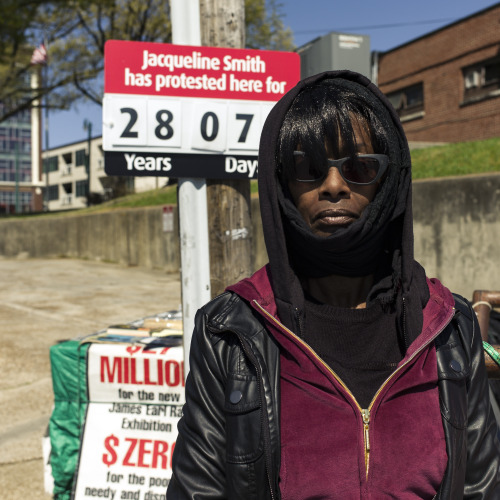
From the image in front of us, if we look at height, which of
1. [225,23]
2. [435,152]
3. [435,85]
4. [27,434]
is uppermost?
[435,85]

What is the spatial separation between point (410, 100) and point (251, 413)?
78.1ft

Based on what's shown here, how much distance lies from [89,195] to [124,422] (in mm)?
35091

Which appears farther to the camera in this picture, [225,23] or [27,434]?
[27,434]

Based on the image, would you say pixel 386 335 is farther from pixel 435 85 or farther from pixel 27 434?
pixel 435 85

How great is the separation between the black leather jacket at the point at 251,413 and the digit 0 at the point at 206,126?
1509mm

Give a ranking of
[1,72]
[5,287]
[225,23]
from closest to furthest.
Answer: [225,23]
[5,287]
[1,72]

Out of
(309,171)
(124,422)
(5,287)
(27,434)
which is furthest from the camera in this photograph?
(5,287)

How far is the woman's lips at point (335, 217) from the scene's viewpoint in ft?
4.66

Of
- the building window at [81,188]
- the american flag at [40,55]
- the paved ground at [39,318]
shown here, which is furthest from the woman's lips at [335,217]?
the building window at [81,188]

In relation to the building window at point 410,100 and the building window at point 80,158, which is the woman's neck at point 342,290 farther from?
the building window at point 80,158

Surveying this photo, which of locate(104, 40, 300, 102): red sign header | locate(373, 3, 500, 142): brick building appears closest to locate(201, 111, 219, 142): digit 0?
locate(104, 40, 300, 102): red sign header

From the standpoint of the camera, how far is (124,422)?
3473 mm

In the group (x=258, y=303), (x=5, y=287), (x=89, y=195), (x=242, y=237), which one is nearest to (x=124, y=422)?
(x=242, y=237)

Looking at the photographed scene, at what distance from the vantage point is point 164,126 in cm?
280
